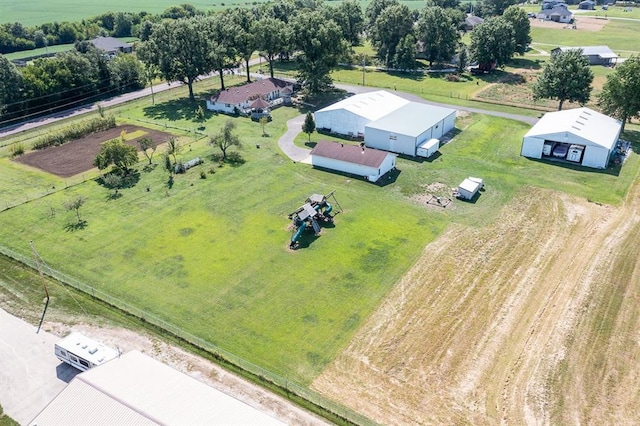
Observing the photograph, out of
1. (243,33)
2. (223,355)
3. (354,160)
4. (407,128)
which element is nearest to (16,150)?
(243,33)

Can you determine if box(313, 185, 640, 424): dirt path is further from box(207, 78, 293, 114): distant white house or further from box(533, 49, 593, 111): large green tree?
box(207, 78, 293, 114): distant white house

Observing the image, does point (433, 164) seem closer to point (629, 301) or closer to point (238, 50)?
point (629, 301)

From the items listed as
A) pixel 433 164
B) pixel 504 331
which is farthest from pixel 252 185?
pixel 504 331

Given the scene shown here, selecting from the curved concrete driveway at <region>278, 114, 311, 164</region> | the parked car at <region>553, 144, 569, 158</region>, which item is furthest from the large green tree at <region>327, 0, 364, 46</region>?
the parked car at <region>553, 144, 569, 158</region>

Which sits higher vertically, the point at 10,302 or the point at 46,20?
the point at 46,20

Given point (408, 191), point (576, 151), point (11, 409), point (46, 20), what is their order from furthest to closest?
1. point (46, 20)
2. point (576, 151)
3. point (408, 191)
4. point (11, 409)

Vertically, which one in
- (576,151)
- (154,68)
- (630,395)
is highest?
(154,68)

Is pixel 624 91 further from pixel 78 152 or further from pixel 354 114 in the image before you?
pixel 78 152

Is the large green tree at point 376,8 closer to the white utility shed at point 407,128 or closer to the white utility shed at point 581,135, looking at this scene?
the white utility shed at point 407,128
